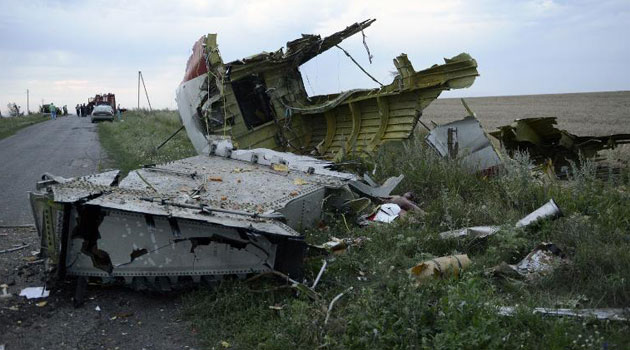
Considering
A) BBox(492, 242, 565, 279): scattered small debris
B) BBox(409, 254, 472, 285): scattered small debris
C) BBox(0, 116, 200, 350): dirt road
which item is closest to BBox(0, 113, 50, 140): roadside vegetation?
BBox(0, 116, 200, 350): dirt road

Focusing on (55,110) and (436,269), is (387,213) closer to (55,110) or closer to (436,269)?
(436,269)

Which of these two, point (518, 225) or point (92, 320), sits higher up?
point (518, 225)

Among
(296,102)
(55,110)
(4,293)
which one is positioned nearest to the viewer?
(4,293)

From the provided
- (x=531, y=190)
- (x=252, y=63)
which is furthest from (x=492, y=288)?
(x=252, y=63)

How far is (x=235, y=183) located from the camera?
602cm

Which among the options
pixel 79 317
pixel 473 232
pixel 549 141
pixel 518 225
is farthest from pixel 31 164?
pixel 518 225

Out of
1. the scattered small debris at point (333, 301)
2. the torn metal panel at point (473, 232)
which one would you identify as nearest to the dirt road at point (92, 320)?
the scattered small debris at point (333, 301)

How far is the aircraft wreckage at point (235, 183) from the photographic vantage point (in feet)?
14.1

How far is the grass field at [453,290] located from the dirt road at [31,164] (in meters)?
4.19

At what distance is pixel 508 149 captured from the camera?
355 inches

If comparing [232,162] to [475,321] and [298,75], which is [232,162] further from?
[475,321]

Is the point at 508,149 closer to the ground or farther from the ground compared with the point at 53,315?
farther from the ground

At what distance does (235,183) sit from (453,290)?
3086mm

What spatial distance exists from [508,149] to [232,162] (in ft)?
15.3
